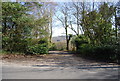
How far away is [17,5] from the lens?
530 inches

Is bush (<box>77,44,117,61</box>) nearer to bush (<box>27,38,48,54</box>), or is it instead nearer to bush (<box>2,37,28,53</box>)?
bush (<box>27,38,48,54</box>)

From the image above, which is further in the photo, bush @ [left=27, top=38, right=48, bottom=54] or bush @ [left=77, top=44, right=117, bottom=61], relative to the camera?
bush @ [left=27, top=38, right=48, bottom=54]

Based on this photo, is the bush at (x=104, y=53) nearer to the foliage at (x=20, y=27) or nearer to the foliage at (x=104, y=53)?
the foliage at (x=104, y=53)

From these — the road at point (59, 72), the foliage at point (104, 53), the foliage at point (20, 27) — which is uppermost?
the foliage at point (20, 27)

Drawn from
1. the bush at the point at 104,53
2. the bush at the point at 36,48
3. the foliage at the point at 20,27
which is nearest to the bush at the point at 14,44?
the foliage at the point at 20,27

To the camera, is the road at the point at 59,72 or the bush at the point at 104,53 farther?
the bush at the point at 104,53

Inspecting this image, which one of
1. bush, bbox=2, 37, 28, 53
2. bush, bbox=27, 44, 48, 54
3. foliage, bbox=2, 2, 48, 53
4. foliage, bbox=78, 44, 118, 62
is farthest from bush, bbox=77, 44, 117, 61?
bush, bbox=2, 37, 28, 53

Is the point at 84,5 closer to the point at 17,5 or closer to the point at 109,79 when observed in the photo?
the point at 17,5

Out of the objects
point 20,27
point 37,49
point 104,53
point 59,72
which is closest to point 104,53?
point 104,53

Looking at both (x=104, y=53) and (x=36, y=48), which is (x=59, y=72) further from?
(x=36, y=48)

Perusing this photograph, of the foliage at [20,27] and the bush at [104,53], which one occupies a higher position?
the foliage at [20,27]

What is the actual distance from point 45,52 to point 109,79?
34.8 ft

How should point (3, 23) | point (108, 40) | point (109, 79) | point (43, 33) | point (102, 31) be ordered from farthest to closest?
point (43, 33) → point (3, 23) → point (102, 31) → point (108, 40) → point (109, 79)

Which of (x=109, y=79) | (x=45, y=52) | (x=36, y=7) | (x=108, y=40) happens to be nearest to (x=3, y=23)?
(x=36, y=7)
